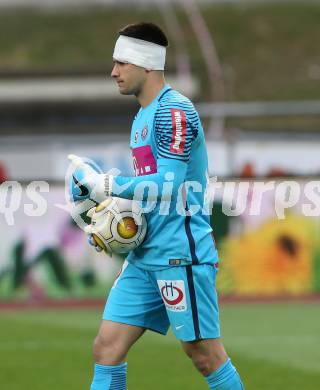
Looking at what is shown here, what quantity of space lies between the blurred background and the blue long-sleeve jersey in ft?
8.05

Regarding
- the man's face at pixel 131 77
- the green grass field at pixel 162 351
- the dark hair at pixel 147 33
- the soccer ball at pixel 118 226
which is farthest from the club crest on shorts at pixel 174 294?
the green grass field at pixel 162 351

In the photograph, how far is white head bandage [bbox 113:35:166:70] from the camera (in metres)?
6.32

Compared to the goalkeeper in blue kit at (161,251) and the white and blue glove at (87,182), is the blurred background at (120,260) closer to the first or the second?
the goalkeeper in blue kit at (161,251)

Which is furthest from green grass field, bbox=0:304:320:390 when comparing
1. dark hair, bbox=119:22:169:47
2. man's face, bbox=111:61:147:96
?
dark hair, bbox=119:22:169:47

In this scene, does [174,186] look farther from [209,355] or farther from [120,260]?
[120,260]

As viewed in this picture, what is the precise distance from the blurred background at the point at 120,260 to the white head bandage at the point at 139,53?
297 centimetres

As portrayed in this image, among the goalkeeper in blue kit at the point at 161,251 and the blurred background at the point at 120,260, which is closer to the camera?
the goalkeeper in blue kit at the point at 161,251

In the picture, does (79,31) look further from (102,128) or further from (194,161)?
(194,161)

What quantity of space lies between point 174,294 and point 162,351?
4611mm

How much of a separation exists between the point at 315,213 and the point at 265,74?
109 feet

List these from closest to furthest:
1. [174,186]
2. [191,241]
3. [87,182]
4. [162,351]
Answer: [174,186] < [87,182] < [191,241] < [162,351]

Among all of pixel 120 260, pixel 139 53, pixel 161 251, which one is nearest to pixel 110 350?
pixel 161 251

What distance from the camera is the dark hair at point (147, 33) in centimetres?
641

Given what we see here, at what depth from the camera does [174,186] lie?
6008mm
